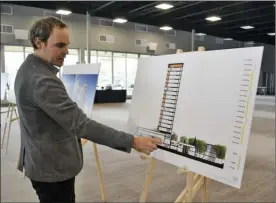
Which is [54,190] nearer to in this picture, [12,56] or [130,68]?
[12,56]

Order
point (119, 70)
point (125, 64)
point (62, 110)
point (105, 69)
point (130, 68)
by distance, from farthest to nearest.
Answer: point (130, 68)
point (125, 64)
point (119, 70)
point (105, 69)
point (62, 110)

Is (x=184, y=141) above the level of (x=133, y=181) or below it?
above

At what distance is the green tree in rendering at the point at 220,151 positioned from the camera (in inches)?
53.4

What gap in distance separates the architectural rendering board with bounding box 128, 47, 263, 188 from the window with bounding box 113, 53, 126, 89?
1251 cm

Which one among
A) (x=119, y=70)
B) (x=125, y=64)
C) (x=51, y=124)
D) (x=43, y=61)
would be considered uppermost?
(x=43, y=61)

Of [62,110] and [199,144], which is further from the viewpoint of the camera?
[199,144]

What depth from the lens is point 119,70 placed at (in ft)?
47.4

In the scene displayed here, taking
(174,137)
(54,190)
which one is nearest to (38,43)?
(54,190)

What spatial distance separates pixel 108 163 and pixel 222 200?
1.78 m

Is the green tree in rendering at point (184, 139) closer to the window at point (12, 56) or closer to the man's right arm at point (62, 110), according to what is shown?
the man's right arm at point (62, 110)

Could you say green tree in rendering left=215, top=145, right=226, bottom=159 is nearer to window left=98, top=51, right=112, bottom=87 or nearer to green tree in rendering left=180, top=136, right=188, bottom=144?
green tree in rendering left=180, top=136, right=188, bottom=144

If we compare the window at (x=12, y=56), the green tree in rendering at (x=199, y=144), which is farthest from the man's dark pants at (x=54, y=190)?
the window at (x=12, y=56)

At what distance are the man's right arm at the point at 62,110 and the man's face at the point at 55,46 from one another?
0.14 metres

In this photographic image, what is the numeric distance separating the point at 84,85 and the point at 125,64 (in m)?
12.0
